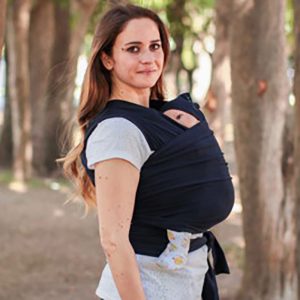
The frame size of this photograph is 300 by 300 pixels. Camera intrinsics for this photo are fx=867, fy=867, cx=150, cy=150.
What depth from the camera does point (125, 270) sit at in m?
2.58

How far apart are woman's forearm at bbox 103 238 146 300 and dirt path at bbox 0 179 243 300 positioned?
18.9ft

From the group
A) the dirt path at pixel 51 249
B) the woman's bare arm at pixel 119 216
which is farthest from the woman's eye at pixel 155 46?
the dirt path at pixel 51 249

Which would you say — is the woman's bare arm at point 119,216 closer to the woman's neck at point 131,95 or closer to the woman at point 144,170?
the woman at point 144,170

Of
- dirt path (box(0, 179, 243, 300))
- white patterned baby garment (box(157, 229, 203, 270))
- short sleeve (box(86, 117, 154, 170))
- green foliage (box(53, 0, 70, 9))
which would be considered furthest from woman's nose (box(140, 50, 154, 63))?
green foliage (box(53, 0, 70, 9))

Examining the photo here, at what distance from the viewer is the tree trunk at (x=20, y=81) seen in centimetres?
1498

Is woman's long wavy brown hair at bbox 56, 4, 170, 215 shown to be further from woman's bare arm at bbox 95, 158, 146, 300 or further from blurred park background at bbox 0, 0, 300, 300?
blurred park background at bbox 0, 0, 300, 300

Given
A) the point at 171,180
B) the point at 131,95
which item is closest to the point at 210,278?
the point at 171,180

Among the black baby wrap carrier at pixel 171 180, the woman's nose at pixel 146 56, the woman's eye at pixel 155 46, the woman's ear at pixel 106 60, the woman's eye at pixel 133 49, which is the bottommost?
the black baby wrap carrier at pixel 171 180

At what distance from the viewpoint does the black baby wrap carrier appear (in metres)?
2.70

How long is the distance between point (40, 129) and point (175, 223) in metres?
15.5

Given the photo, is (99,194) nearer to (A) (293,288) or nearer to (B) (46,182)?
(A) (293,288)

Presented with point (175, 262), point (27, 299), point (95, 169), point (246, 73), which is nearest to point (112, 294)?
point (175, 262)

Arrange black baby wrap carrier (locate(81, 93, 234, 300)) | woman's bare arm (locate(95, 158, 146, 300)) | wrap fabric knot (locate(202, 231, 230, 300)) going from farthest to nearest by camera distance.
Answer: wrap fabric knot (locate(202, 231, 230, 300))
black baby wrap carrier (locate(81, 93, 234, 300))
woman's bare arm (locate(95, 158, 146, 300))

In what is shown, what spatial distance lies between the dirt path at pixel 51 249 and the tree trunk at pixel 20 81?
2.49 ft
